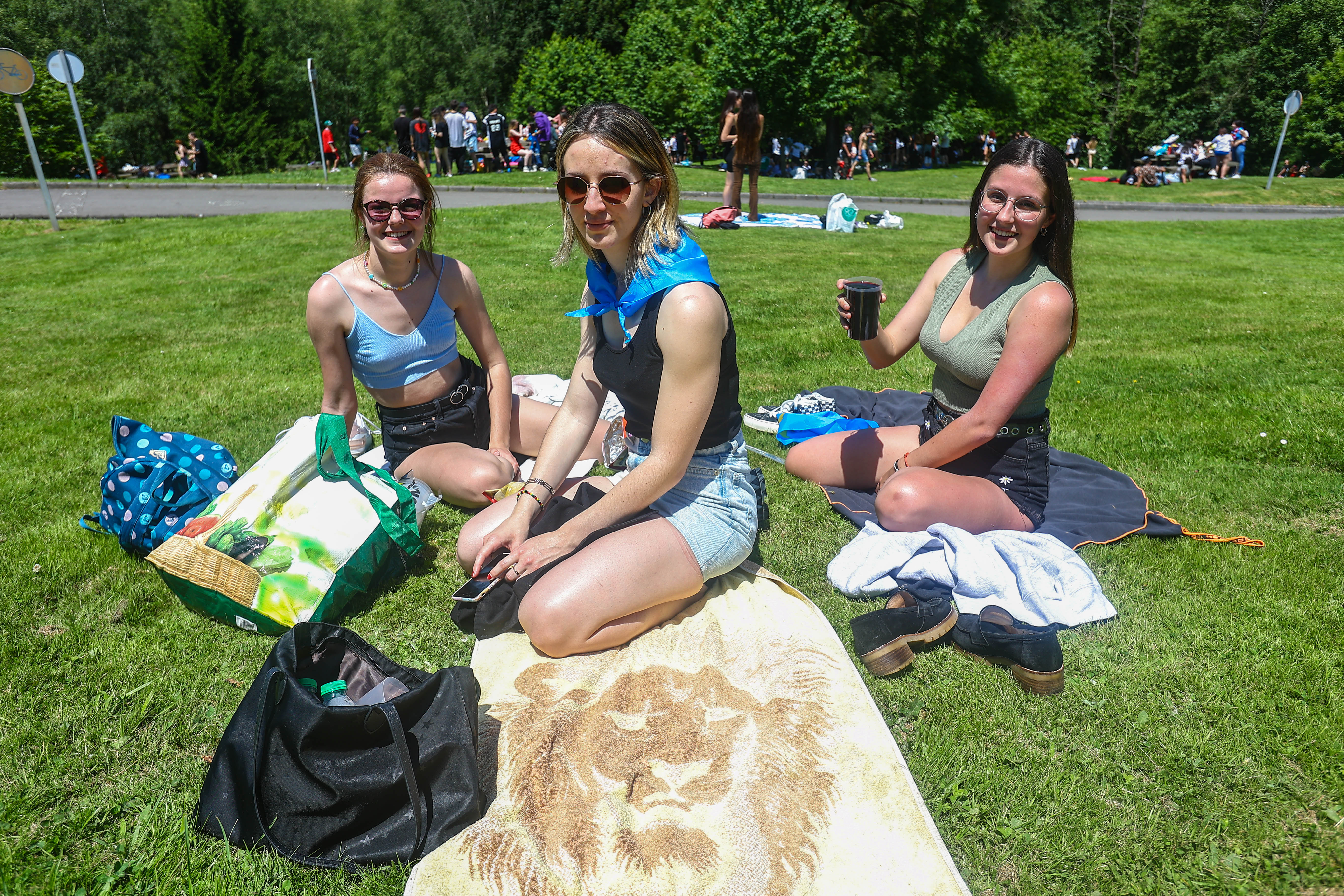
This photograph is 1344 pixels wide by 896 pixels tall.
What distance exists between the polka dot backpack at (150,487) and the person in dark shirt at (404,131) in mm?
18676

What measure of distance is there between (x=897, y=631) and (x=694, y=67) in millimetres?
34017

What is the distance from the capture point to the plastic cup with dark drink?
3.25 metres

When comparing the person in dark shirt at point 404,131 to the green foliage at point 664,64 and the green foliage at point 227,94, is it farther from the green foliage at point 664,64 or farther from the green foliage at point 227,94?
the green foliage at point 664,64

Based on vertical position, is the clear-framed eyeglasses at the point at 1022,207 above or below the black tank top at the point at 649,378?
above

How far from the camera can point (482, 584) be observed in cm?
304

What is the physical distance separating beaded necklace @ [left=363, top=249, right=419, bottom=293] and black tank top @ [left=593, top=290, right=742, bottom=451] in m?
1.34

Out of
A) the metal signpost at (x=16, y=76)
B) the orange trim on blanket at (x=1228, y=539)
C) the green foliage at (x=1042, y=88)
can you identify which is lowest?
the orange trim on blanket at (x=1228, y=539)

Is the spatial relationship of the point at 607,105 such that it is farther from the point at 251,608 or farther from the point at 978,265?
the point at 251,608

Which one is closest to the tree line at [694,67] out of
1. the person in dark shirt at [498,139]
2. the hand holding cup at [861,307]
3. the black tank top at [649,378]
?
the person in dark shirt at [498,139]

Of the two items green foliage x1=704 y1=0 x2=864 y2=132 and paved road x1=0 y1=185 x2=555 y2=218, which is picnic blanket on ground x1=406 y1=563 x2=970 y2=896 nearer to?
paved road x1=0 y1=185 x2=555 y2=218

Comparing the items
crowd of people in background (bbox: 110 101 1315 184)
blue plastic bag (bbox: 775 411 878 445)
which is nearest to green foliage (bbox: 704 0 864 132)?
crowd of people in background (bbox: 110 101 1315 184)

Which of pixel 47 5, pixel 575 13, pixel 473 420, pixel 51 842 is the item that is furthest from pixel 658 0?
pixel 51 842

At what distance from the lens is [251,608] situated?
2984 mm

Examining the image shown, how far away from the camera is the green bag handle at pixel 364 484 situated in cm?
321
